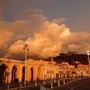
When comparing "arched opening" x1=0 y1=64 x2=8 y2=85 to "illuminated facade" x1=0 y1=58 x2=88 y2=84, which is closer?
"illuminated facade" x1=0 y1=58 x2=88 y2=84

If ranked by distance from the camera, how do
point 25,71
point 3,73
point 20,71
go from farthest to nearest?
point 20,71, point 3,73, point 25,71

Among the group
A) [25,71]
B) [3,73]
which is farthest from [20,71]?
[25,71]

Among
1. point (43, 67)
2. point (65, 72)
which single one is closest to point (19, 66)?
point (43, 67)

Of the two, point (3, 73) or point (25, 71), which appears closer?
point (25, 71)

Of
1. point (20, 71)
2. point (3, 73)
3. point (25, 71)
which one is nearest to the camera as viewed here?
point (25, 71)

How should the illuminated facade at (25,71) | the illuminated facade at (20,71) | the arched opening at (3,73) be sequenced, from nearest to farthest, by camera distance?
the illuminated facade at (20,71) < the illuminated facade at (25,71) < the arched opening at (3,73)

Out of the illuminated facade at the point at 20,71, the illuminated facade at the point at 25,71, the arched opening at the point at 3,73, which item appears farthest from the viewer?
the arched opening at the point at 3,73

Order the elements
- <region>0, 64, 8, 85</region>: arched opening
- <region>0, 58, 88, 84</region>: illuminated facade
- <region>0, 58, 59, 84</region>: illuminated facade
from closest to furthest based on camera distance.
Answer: <region>0, 58, 59, 84</region>: illuminated facade, <region>0, 58, 88, 84</region>: illuminated facade, <region>0, 64, 8, 85</region>: arched opening

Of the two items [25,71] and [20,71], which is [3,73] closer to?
[20,71]

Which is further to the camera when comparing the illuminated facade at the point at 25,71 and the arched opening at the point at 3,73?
the arched opening at the point at 3,73

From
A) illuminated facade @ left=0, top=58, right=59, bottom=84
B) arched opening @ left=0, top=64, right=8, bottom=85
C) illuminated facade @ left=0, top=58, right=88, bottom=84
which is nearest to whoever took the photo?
illuminated facade @ left=0, top=58, right=59, bottom=84

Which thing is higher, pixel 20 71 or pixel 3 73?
pixel 20 71

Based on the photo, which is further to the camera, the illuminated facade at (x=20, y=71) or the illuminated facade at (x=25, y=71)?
the illuminated facade at (x=25, y=71)

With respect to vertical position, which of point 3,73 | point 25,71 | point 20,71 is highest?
point 20,71
